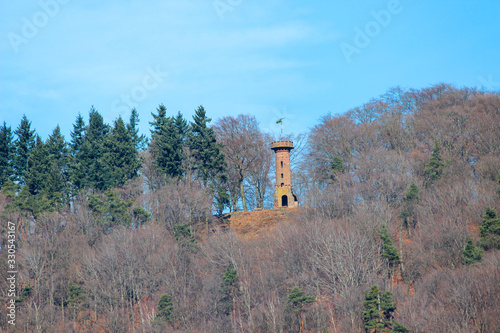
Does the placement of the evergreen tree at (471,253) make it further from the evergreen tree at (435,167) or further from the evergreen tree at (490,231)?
the evergreen tree at (435,167)

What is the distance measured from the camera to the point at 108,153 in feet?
201

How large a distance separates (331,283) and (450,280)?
27.9ft

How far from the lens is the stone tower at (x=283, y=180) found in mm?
63406

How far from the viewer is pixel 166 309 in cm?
4428

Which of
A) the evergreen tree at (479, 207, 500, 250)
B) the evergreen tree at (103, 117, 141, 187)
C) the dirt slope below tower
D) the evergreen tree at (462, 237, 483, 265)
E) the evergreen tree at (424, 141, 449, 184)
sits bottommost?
the evergreen tree at (462, 237, 483, 265)

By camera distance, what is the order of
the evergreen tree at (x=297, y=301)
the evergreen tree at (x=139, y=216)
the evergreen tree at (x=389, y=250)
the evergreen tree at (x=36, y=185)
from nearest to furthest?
the evergreen tree at (x=297, y=301) < the evergreen tree at (x=389, y=250) < the evergreen tree at (x=36, y=185) < the evergreen tree at (x=139, y=216)

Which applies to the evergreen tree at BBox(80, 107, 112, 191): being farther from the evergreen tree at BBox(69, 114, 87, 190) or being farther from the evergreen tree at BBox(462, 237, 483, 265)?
the evergreen tree at BBox(462, 237, 483, 265)

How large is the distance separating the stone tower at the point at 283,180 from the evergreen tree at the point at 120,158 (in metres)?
13.5

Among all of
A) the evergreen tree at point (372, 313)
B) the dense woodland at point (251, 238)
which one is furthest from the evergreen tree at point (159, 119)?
the evergreen tree at point (372, 313)

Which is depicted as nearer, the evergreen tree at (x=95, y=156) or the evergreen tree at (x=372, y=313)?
the evergreen tree at (x=372, y=313)

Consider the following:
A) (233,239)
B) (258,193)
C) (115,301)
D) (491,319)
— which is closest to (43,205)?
(115,301)

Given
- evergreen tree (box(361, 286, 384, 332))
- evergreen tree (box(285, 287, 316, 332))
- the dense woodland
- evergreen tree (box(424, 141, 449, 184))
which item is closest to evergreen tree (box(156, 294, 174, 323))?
the dense woodland

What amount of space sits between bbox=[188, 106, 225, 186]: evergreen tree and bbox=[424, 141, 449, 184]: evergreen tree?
1801cm

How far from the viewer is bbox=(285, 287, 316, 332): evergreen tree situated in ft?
138
